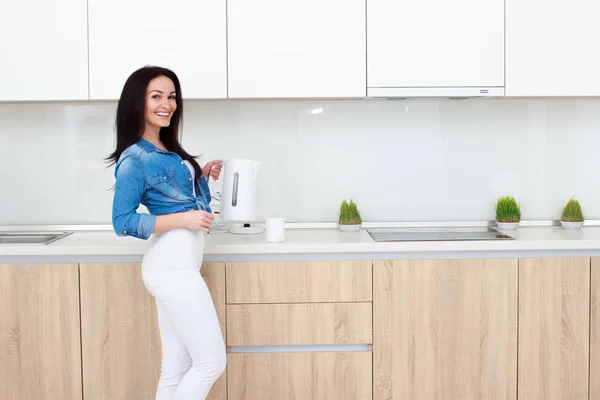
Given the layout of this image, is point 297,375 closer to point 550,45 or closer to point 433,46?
point 433,46

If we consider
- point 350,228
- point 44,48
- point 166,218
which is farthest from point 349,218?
point 44,48

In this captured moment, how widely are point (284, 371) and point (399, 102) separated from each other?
134cm

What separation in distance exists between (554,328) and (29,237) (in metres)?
2.26

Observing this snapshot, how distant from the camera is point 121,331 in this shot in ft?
8.24

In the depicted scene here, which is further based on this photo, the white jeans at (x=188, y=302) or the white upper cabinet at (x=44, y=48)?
the white upper cabinet at (x=44, y=48)

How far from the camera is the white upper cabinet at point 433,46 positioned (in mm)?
2641

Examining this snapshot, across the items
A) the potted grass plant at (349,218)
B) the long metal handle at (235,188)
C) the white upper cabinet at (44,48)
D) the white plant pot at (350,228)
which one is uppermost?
the white upper cabinet at (44,48)

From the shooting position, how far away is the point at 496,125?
3047 mm

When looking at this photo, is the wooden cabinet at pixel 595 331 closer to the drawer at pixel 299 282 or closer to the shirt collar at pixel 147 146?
the drawer at pixel 299 282

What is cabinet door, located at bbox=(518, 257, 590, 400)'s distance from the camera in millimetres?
2533

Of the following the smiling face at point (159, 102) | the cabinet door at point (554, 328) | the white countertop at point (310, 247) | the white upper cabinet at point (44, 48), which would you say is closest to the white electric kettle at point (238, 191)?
the white countertop at point (310, 247)

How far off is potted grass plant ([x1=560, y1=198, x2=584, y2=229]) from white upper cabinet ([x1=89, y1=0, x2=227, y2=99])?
1.66 metres

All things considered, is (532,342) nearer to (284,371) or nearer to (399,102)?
(284,371)

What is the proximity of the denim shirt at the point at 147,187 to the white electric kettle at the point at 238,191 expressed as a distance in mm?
334
